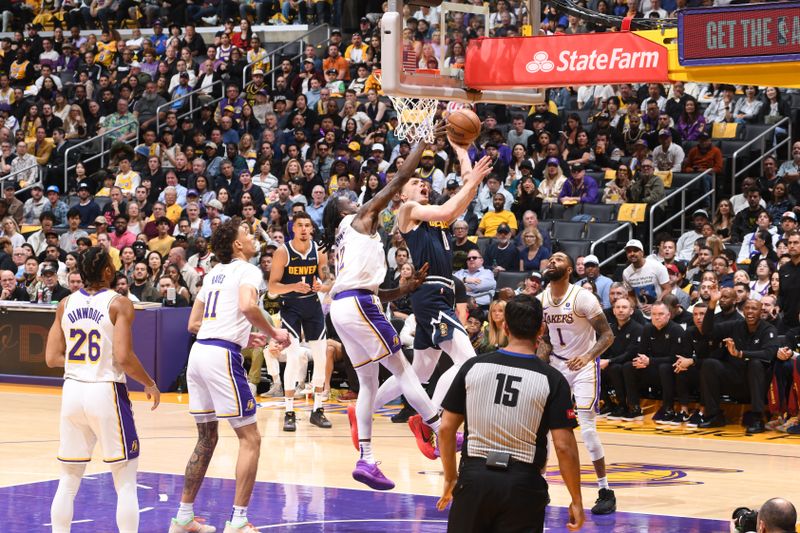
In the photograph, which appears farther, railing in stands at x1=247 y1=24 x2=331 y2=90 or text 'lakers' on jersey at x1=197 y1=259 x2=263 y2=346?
railing in stands at x1=247 y1=24 x2=331 y2=90

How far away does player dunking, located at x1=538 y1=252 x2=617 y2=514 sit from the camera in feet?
30.2

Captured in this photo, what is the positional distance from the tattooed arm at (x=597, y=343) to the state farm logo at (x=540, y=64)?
7.25 ft

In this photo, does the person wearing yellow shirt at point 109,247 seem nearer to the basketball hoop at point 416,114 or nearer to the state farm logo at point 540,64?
the basketball hoop at point 416,114

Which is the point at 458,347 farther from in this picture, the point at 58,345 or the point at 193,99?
the point at 193,99

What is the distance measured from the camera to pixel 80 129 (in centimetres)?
2494

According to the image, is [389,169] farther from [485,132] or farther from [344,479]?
[344,479]

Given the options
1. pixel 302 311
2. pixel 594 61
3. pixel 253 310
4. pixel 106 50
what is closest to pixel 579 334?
pixel 594 61

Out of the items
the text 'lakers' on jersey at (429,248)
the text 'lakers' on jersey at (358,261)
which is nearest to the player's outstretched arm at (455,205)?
the text 'lakers' on jersey at (358,261)

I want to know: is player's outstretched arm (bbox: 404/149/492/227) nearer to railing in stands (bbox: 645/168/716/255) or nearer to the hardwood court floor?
the hardwood court floor

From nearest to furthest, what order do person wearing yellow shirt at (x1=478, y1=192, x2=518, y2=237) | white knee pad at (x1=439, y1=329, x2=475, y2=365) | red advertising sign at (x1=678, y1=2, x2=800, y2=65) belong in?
red advertising sign at (x1=678, y1=2, x2=800, y2=65) < white knee pad at (x1=439, y1=329, x2=475, y2=365) < person wearing yellow shirt at (x1=478, y1=192, x2=518, y2=237)

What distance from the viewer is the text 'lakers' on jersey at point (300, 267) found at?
1295 centimetres

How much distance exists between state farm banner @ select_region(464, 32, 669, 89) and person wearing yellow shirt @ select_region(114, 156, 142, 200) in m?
12.9

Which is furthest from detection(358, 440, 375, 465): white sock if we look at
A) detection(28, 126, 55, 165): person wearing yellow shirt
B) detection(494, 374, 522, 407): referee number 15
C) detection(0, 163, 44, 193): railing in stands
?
detection(28, 126, 55, 165): person wearing yellow shirt

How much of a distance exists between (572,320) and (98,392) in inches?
148
